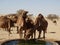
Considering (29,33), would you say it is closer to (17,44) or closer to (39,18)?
(17,44)

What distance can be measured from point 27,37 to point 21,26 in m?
1.44

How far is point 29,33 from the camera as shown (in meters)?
10.6

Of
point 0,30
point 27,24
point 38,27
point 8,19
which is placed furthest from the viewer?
point 0,30

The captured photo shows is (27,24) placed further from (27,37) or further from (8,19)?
(8,19)

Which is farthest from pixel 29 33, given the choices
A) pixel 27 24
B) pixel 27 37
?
pixel 27 24

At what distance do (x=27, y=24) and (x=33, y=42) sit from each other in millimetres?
1455

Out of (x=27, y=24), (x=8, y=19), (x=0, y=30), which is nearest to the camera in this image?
(x=27, y=24)

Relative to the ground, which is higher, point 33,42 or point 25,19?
point 25,19

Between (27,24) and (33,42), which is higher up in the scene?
(27,24)

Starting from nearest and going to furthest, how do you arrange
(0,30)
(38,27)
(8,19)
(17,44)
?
(17,44) → (38,27) → (8,19) → (0,30)

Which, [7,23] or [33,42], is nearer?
[33,42]

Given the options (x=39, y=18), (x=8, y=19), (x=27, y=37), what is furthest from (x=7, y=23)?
(x=27, y=37)

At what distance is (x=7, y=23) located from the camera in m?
16.0

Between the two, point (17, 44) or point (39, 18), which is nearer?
point (17, 44)
